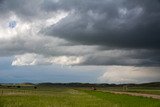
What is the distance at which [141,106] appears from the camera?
36062 mm

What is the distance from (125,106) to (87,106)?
408 cm

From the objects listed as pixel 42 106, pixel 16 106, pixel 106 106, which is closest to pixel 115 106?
pixel 106 106

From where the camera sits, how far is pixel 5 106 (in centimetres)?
3566

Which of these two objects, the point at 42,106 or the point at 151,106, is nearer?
the point at 151,106

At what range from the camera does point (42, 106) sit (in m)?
37.6

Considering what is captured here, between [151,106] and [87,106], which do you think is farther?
[87,106]

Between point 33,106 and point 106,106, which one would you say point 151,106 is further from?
point 33,106

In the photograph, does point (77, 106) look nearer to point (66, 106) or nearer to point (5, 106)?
point (66, 106)

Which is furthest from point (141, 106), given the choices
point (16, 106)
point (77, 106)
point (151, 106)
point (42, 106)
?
point (16, 106)

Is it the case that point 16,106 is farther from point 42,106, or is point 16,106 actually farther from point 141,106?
point 141,106

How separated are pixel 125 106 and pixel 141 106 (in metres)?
1.65

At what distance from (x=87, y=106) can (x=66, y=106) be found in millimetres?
2237

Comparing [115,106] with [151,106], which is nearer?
[151,106]

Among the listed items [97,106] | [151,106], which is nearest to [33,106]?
[97,106]
